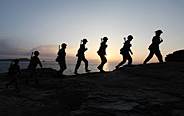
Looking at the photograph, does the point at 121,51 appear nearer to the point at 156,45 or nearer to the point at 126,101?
the point at 156,45

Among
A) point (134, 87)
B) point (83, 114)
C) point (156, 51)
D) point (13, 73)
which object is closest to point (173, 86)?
point (134, 87)

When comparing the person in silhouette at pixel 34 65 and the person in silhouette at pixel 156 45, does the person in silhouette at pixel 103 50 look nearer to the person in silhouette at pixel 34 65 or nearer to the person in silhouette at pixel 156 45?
the person in silhouette at pixel 156 45

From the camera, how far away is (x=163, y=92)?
10.7ft

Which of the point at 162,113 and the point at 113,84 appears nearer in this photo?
the point at 162,113

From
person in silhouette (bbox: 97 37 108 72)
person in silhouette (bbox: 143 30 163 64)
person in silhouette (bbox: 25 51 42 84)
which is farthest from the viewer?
person in silhouette (bbox: 97 37 108 72)

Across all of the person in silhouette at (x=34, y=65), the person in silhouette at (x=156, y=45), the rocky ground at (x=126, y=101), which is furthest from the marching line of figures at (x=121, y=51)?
the rocky ground at (x=126, y=101)

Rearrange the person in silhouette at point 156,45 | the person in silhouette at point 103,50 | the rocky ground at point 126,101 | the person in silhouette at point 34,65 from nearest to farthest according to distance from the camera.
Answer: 1. the rocky ground at point 126,101
2. the person in silhouette at point 34,65
3. the person in silhouette at point 156,45
4. the person in silhouette at point 103,50

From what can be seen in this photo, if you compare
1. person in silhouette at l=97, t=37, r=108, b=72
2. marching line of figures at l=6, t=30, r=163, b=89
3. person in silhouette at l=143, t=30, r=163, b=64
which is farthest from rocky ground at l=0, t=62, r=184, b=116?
person in silhouette at l=97, t=37, r=108, b=72

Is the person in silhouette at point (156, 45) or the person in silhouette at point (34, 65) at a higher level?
the person in silhouette at point (156, 45)

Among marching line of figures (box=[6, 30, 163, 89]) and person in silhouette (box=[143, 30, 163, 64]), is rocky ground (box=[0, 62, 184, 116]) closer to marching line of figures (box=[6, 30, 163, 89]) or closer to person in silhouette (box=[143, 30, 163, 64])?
marching line of figures (box=[6, 30, 163, 89])

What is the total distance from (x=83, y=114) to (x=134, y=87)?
229 centimetres

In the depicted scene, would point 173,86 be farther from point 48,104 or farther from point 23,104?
point 23,104

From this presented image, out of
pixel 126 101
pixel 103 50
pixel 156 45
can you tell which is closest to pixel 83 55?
pixel 103 50

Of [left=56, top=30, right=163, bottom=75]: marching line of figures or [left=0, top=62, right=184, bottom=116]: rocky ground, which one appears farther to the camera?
[left=56, top=30, right=163, bottom=75]: marching line of figures
